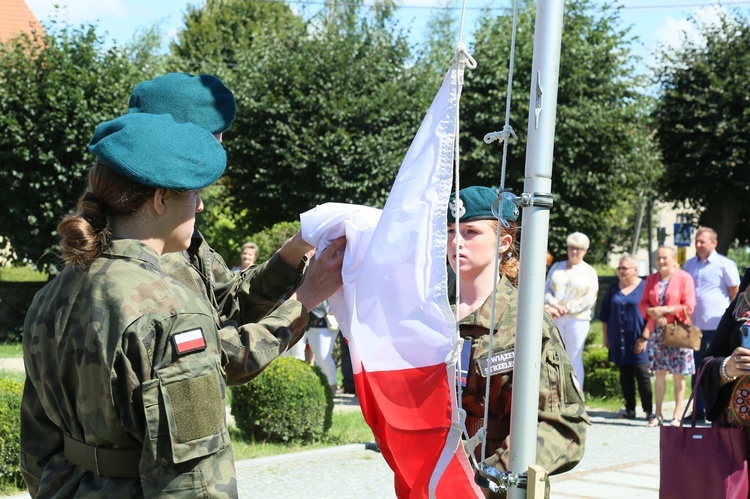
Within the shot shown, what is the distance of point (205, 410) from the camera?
223 centimetres

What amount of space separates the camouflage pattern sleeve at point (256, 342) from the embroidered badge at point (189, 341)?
0.21 meters

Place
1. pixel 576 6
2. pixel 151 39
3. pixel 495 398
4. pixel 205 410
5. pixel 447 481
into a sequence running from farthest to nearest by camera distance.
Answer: pixel 151 39, pixel 576 6, pixel 495 398, pixel 447 481, pixel 205 410

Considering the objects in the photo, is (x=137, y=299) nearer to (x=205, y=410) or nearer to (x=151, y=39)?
(x=205, y=410)

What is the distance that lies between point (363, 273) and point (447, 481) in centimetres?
67

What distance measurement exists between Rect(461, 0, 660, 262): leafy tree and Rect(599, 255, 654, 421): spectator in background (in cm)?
1096

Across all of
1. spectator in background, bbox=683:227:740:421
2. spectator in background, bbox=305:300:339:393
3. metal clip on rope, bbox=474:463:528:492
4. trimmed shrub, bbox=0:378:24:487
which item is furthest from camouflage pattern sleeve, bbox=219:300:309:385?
spectator in background, bbox=683:227:740:421

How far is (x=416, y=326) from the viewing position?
270 centimetres

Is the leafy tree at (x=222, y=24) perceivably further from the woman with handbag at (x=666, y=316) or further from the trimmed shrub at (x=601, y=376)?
the woman with handbag at (x=666, y=316)

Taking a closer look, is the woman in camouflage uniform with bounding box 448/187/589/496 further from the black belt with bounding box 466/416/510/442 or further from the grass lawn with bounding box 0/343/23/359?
the grass lawn with bounding box 0/343/23/359

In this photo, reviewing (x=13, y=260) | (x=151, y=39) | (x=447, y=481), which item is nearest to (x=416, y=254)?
(x=447, y=481)

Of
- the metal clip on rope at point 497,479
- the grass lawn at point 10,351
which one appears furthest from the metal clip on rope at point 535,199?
the grass lawn at point 10,351

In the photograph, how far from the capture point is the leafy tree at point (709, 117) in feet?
87.8

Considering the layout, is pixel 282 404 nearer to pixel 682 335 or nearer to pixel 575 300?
pixel 575 300

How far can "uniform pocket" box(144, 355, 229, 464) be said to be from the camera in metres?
2.18
